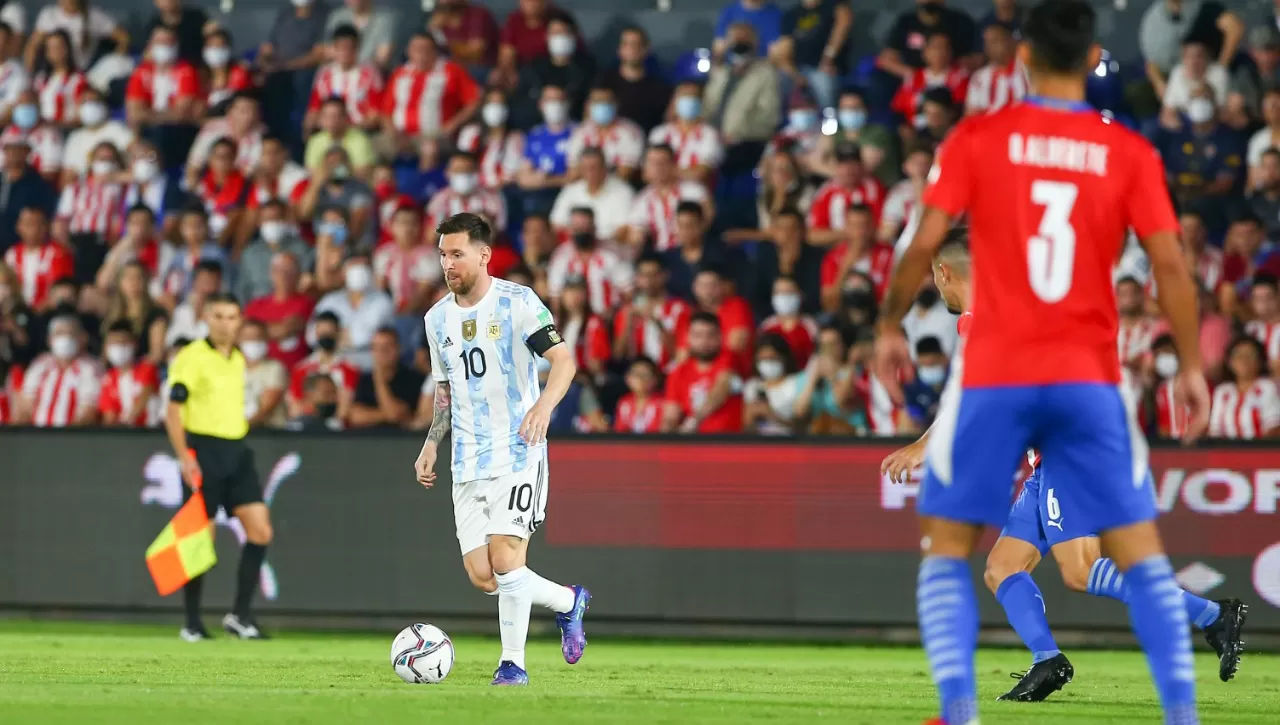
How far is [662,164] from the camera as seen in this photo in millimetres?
17156

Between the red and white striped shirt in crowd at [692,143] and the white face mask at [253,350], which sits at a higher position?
the red and white striped shirt in crowd at [692,143]

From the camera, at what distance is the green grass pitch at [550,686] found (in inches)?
291

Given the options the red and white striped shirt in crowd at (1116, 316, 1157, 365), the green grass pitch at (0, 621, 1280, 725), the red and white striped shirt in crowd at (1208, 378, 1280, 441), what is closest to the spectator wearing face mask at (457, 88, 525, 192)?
the green grass pitch at (0, 621, 1280, 725)

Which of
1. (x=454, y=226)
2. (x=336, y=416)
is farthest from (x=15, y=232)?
(x=454, y=226)

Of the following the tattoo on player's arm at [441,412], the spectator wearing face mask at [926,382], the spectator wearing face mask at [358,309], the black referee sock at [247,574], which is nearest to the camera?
the tattoo on player's arm at [441,412]

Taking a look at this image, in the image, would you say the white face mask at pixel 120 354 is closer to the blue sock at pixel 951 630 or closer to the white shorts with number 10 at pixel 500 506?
the white shorts with number 10 at pixel 500 506

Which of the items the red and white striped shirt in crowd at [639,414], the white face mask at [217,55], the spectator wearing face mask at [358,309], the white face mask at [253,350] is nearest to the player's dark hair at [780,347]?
the red and white striped shirt in crowd at [639,414]

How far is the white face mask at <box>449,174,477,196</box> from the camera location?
58.0 feet

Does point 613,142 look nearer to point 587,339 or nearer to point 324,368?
point 587,339

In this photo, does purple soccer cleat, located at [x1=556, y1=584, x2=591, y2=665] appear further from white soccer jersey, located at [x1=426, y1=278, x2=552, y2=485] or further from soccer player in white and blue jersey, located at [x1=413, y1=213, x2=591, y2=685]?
white soccer jersey, located at [x1=426, y1=278, x2=552, y2=485]

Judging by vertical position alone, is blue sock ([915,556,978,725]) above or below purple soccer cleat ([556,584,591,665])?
above

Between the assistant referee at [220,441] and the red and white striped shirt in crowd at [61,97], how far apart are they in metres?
7.92

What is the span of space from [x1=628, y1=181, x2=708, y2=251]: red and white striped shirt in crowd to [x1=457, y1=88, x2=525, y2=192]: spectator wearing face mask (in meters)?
1.67

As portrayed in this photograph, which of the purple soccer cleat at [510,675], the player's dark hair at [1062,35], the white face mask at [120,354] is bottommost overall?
the purple soccer cleat at [510,675]
